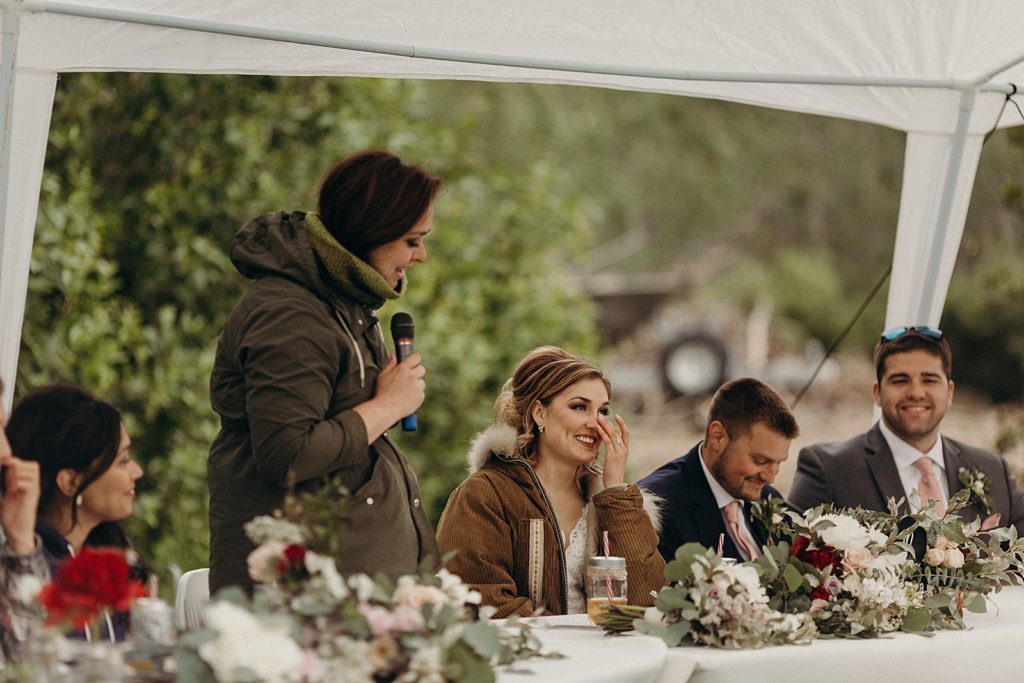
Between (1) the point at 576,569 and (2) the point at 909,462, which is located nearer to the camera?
(1) the point at 576,569

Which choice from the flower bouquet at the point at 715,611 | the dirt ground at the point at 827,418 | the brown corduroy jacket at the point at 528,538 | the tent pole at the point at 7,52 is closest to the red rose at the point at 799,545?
the flower bouquet at the point at 715,611

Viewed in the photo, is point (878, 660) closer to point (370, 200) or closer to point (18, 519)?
point (370, 200)

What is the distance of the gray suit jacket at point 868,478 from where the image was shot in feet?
16.0

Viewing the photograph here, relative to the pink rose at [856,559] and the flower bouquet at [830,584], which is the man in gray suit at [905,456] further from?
the pink rose at [856,559]

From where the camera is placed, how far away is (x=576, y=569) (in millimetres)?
4039

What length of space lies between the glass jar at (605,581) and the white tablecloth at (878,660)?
0.30 meters

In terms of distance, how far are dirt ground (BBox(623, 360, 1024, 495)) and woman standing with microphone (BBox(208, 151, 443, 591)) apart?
35.2 ft

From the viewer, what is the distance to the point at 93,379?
671 cm

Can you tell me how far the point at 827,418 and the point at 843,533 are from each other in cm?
1280

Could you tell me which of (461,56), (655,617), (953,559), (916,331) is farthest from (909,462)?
(461,56)

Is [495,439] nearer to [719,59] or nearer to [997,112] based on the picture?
[719,59]

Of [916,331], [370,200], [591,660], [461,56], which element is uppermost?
[461,56]

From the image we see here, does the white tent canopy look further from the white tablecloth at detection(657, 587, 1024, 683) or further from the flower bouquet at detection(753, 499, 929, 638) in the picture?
the white tablecloth at detection(657, 587, 1024, 683)

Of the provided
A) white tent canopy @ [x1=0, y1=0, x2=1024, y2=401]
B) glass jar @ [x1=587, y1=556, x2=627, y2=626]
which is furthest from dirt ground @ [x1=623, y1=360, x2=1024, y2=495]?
glass jar @ [x1=587, y1=556, x2=627, y2=626]
